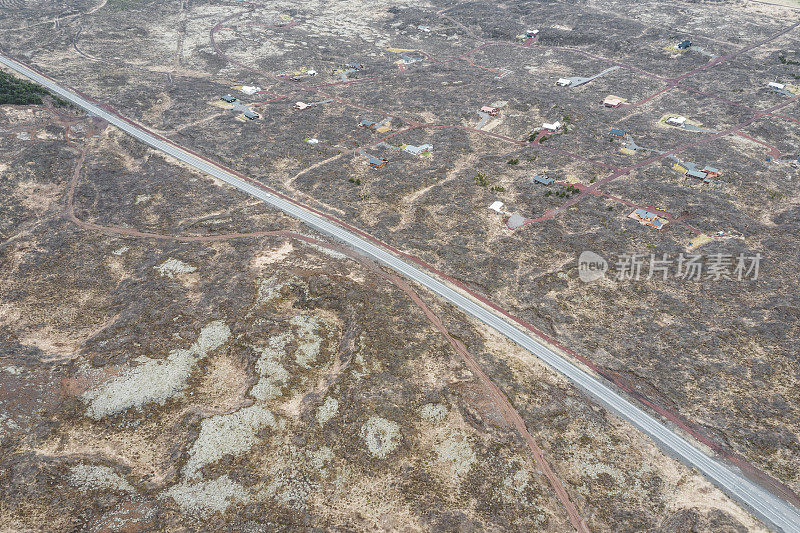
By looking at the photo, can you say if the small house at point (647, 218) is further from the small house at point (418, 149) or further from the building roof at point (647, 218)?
the small house at point (418, 149)

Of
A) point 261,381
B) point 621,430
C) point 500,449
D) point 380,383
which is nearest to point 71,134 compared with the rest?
point 261,381

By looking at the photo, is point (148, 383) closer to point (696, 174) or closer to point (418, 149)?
point (418, 149)

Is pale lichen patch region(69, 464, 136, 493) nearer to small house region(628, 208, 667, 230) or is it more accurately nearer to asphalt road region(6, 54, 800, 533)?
asphalt road region(6, 54, 800, 533)

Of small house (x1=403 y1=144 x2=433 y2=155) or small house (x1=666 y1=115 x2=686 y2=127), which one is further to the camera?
small house (x1=666 y1=115 x2=686 y2=127)

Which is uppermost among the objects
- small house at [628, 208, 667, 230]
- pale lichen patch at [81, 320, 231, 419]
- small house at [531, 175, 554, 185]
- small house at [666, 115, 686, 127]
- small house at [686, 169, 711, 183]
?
small house at [666, 115, 686, 127]

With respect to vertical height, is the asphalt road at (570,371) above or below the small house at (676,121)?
below

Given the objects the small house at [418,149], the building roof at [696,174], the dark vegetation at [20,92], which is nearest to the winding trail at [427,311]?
the dark vegetation at [20,92]

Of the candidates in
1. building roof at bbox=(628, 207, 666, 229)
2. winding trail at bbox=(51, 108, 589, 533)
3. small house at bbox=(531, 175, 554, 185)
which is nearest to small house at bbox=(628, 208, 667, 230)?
building roof at bbox=(628, 207, 666, 229)

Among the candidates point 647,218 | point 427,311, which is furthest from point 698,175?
point 427,311
